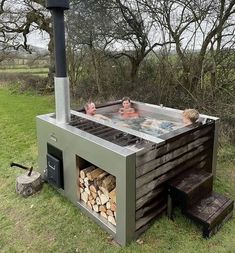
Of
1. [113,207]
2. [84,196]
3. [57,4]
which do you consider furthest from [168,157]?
[57,4]

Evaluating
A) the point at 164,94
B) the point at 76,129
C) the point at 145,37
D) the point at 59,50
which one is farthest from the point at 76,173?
the point at 145,37

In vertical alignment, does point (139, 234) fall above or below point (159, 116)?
below

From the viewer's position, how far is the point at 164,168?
2502mm

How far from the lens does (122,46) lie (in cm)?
653

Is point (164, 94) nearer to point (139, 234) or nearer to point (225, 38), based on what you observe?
point (225, 38)

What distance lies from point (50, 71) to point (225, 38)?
6886 mm

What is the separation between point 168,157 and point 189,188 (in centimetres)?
33

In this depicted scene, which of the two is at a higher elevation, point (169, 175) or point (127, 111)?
point (127, 111)

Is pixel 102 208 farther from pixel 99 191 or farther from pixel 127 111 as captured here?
pixel 127 111

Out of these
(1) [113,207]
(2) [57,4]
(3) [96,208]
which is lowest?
(3) [96,208]

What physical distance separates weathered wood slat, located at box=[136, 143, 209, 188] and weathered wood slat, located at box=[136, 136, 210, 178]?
0.12 ft

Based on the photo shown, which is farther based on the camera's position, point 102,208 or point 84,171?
point 84,171

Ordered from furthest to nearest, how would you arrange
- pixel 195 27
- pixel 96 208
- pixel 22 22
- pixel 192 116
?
pixel 22 22, pixel 195 27, pixel 192 116, pixel 96 208

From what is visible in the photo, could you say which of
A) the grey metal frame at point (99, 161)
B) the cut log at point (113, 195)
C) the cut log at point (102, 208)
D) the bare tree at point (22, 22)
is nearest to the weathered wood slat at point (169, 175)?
the grey metal frame at point (99, 161)
